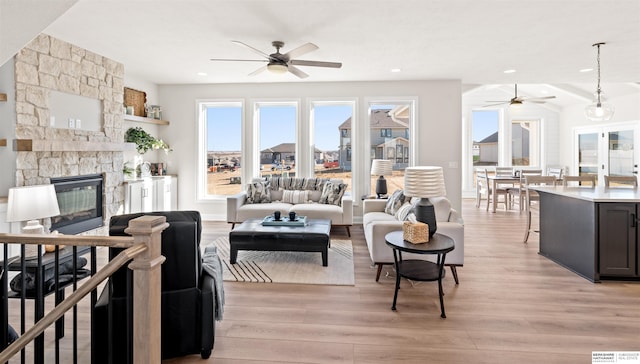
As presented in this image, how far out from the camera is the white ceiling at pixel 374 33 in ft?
11.2

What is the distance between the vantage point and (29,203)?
2.78 metres

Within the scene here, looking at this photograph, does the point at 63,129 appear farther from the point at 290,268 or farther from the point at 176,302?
the point at 176,302

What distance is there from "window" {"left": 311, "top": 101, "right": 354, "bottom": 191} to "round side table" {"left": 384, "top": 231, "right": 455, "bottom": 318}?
369 cm

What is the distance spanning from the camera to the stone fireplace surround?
401 centimetres

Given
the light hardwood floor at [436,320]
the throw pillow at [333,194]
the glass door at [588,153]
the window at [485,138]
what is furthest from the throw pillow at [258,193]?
the glass door at [588,153]

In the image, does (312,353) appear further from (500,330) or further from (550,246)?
(550,246)

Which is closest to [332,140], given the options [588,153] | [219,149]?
[219,149]

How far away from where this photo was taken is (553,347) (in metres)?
2.37

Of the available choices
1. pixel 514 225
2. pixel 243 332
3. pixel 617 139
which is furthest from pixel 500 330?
pixel 617 139

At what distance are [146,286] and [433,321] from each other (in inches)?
84.5

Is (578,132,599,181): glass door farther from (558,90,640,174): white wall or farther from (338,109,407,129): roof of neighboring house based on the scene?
(338,109,407,129): roof of neighboring house

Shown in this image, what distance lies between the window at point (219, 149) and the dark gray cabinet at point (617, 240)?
5.85 meters

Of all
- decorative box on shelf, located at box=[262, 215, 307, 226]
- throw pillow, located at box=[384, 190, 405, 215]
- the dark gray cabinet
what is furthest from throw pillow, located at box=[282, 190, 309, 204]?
the dark gray cabinet

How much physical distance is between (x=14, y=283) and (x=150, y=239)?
1.70 metres
